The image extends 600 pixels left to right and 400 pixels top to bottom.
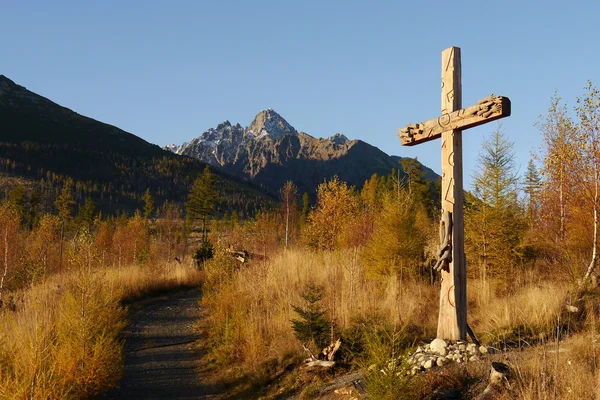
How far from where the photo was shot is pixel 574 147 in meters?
11.0

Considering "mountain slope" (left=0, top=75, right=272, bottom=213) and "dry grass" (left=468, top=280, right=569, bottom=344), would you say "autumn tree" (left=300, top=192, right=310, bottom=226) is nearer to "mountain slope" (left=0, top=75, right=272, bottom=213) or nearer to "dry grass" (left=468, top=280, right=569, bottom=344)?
"dry grass" (left=468, top=280, right=569, bottom=344)

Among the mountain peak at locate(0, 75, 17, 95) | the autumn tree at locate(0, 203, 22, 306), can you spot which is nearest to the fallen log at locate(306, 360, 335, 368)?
the autumn tree at locate(0, 203, 22, 306)

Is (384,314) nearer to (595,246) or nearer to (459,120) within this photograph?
(459,120)

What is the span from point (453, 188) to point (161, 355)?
21.6ft

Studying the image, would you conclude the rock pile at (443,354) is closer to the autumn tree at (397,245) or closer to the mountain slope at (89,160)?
the autumn tree at (397,245)

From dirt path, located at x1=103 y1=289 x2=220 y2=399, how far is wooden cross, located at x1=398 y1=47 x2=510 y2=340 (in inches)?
155

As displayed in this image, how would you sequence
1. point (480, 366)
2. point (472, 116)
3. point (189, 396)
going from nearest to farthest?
1. point (480, 366)
2. point (472, 116)
3. point (189, 396)

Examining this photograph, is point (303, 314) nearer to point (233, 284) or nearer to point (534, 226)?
point (233, 284)

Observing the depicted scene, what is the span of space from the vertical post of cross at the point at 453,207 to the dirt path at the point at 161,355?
388cm

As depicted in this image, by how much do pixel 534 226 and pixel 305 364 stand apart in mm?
10438

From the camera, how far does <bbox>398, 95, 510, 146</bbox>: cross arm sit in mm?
5152

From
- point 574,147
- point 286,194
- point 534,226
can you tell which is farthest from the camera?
point 286,194

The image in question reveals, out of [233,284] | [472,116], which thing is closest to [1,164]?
[233,284]

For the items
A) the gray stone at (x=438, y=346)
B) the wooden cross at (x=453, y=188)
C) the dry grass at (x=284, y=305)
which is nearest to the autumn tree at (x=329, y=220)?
the dry grass at (x=284, y=305)
